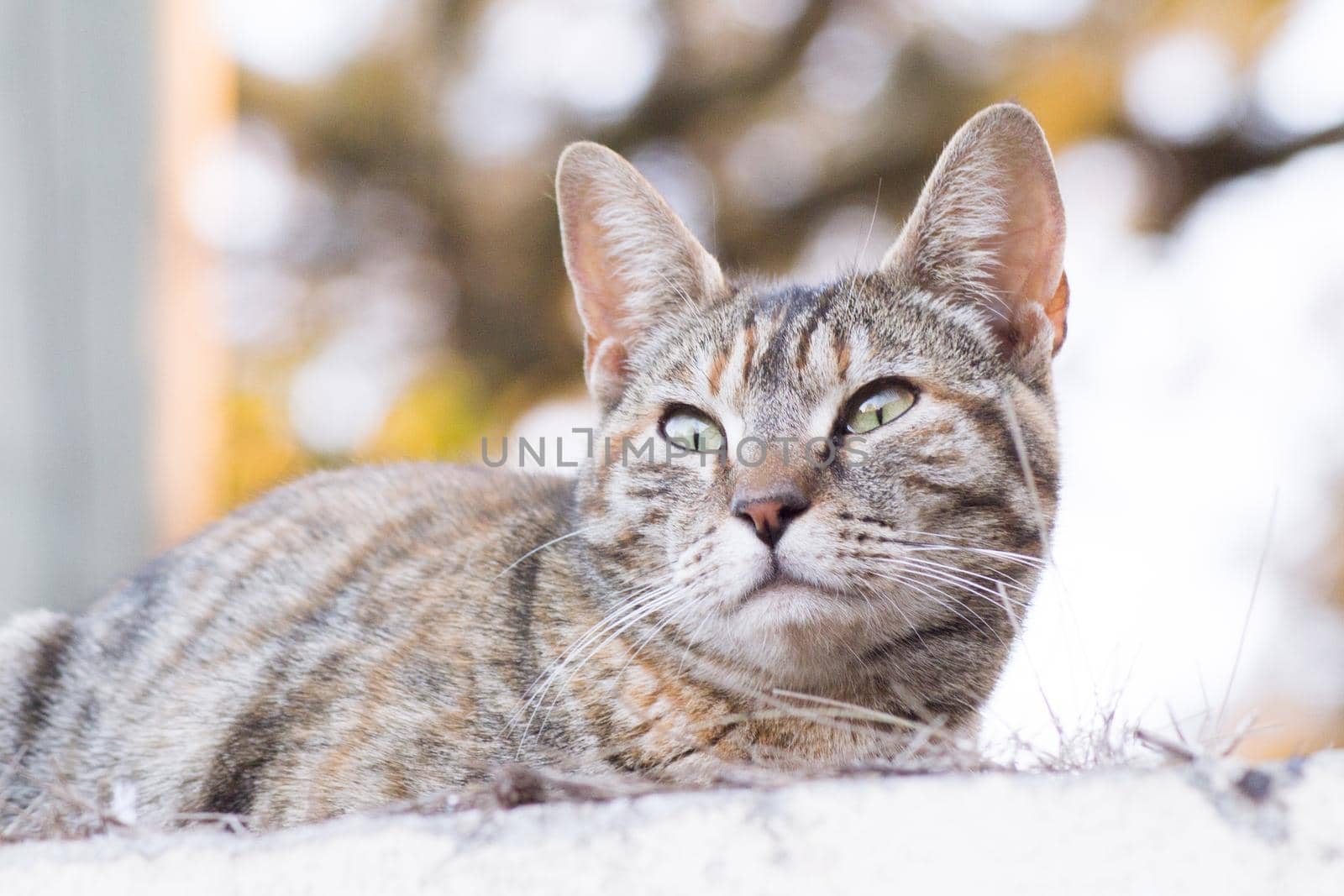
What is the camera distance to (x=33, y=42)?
454 centimetres

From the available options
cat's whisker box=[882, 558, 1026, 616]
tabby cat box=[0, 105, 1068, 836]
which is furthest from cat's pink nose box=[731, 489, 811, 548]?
cat's whisker box=[882, 558, 1026, 616]

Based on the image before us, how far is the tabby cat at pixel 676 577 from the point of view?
2055mm

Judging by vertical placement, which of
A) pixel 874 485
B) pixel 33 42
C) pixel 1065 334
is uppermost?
pixel 33 42

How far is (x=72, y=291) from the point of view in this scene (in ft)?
15.2

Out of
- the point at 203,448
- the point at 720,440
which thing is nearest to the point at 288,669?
the point at 720,440

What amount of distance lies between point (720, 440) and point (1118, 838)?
121 centimetres

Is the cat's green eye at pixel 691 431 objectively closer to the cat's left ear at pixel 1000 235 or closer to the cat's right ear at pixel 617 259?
the cat's right ear at pixel 617 259

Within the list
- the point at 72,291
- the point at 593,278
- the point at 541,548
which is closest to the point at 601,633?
the point at 541,548

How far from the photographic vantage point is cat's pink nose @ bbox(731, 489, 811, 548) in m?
1.98

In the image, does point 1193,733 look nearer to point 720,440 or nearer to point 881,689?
point 881,689

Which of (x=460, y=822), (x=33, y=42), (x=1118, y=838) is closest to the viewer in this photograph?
(x=1118, y=838)

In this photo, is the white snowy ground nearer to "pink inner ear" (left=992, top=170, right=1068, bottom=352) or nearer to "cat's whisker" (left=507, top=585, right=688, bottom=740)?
"cat's whisker" (left=507, top=585, right=688, bottom=740)

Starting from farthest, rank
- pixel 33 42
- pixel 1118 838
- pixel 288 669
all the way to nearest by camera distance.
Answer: pixel 33 42
pixel 288 669
pixel 1118 838

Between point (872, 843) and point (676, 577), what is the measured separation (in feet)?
2.66
